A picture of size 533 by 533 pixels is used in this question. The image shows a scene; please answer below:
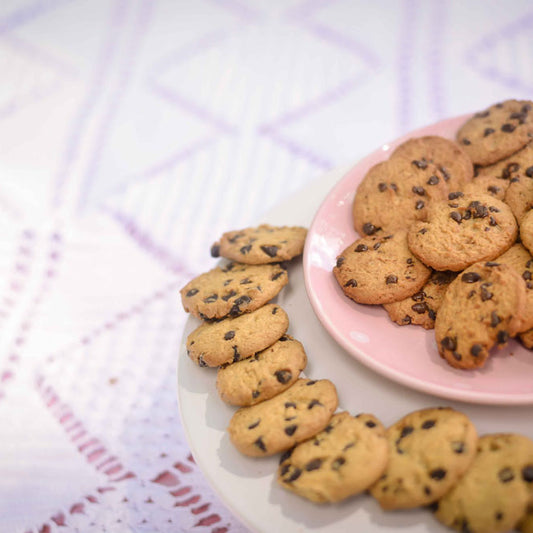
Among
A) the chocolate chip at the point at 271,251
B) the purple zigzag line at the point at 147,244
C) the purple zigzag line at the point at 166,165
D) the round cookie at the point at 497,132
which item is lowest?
the purple zigzag line at the point at 147,244

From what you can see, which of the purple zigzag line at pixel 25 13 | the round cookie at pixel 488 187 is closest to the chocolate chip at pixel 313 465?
the round cookie at pixel 488 187

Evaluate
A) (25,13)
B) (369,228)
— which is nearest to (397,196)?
(369,228)

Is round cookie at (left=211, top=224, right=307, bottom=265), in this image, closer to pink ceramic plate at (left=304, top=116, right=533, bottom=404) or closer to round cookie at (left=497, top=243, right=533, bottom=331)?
pink ceramic plate at (left=304, top=116, right=533, bottom=404)

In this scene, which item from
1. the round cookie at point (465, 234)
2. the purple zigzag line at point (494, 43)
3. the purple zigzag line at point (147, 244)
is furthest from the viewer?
the purple zigzag line at point (494, 43)

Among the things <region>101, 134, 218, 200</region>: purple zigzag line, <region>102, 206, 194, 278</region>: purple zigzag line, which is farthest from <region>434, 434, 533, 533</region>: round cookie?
<region>101, 134, 218, 200</region>: purple zigzag line

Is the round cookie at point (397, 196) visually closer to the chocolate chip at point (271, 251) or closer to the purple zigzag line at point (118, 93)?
the chocolate chip at point (271, 251)

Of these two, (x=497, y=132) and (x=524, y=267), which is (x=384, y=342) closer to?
(x=524, y=267)
